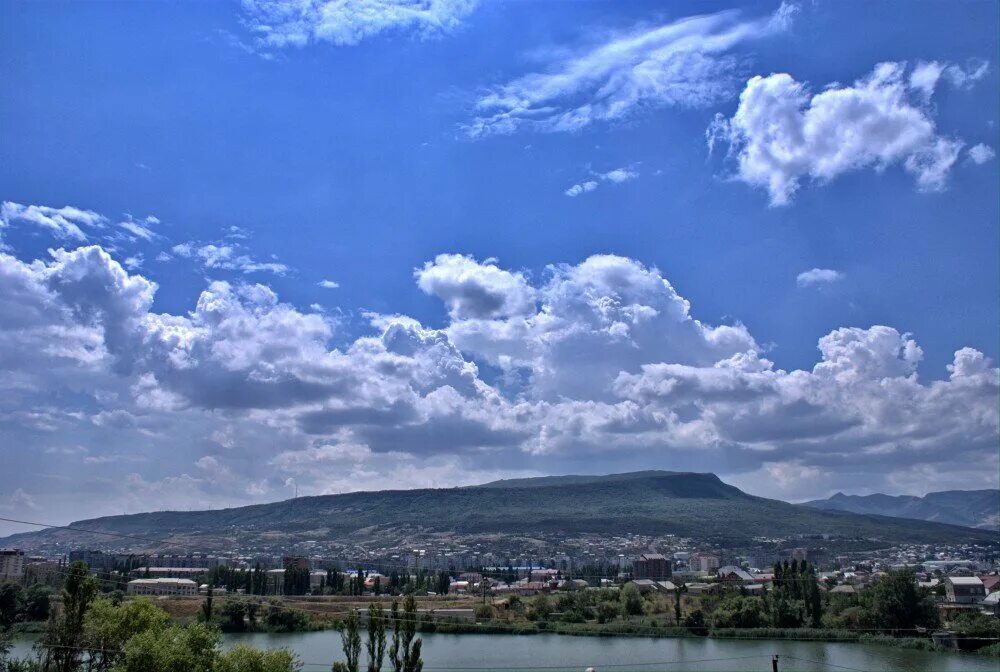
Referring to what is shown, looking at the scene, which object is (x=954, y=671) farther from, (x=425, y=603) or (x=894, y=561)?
(x=894, y=561)

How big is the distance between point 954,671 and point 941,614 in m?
→ 21.8

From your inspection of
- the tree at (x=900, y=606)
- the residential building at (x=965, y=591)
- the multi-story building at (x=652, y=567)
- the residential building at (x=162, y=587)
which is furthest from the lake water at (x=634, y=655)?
the multi-story building at (x=652, y=567)

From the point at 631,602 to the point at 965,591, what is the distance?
30.2 metres

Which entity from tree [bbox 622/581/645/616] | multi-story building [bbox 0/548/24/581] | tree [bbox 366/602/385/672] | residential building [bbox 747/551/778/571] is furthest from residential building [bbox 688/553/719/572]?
tree [bbox 366/602/385/672]

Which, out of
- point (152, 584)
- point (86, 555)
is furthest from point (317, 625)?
point (86, 555)

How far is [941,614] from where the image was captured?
5788 centimetres

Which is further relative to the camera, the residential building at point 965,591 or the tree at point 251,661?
the residential building at point 965,591

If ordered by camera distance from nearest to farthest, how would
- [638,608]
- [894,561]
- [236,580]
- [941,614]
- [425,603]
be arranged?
1. [941,614]
2. [638,608]
3. [425,603]
4. [236,580]
5. [894,561]

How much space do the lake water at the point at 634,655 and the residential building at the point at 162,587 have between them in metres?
29.2

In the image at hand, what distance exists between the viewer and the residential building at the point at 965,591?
2758 inches

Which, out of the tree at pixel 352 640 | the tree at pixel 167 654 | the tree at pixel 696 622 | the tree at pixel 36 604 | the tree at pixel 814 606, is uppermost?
the tree at pixel 167 654

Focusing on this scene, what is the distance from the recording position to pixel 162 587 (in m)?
83.2

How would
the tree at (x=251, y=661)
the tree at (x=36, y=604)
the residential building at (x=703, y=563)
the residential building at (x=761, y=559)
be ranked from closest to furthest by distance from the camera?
the tree at (x=251, y=661) < the tree at (x=36, y=604) < the residential building at (x=703, y=563) < the residential building at (x=761, y=559)

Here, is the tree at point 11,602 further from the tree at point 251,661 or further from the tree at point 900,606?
the tree at point 900,606
